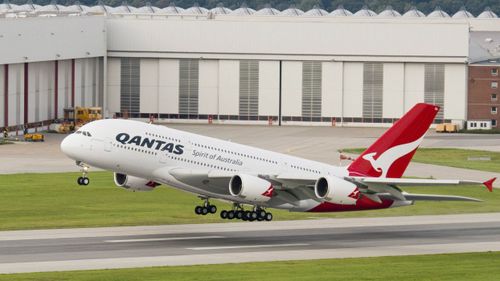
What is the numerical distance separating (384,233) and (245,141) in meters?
76.6

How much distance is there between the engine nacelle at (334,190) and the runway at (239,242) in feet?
11.1

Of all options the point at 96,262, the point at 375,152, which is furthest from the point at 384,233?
the point at 96,262

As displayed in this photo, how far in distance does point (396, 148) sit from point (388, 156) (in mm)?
779

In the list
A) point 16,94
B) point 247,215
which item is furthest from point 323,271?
point 16,94

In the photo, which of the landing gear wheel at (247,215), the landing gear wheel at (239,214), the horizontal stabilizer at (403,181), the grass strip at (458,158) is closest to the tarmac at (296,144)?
the grass strip at (458,158)

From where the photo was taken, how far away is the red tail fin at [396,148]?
96750 millimetres

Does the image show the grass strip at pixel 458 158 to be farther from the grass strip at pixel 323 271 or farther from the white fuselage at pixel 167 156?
the grass strip at pixel 323 271

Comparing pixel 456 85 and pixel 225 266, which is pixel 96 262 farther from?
pixel 456 85

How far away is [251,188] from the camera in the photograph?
3620 inches

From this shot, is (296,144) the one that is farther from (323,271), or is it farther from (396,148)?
(323,271)

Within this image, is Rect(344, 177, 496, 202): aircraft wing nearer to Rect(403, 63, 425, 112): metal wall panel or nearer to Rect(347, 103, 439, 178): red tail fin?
Rect(347, 103, 439, 178): red tail fin

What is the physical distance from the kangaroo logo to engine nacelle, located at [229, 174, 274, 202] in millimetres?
8655

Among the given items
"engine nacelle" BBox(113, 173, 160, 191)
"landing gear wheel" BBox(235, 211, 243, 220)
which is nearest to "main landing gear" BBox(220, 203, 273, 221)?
"landing gear wheel" BBox(235, 211, 243, 220)

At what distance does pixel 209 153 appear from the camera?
3735 inches
